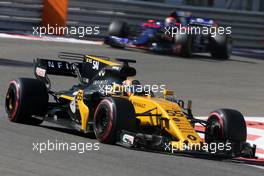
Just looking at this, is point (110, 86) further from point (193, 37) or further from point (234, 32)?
point (234, 32)

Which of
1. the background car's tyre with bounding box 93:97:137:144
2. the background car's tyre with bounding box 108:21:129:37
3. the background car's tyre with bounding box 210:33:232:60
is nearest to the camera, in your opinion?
the background car's tyre with bounding box 93:97:137:144

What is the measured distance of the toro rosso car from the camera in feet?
73.0

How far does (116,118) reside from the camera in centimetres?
912

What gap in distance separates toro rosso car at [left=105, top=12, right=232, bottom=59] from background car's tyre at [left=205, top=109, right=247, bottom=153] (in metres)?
12.6

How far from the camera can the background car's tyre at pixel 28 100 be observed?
33.6ft

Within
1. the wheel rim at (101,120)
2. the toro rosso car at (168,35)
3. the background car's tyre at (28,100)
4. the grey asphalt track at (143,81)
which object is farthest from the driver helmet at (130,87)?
the toro rosso car at (168,35)

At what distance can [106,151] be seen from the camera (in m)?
8.87

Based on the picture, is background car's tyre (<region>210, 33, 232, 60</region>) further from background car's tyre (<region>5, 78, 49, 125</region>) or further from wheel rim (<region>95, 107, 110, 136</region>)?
wheel rim (<region>95, 107, 110, 136</region>)

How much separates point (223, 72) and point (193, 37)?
8.58ft

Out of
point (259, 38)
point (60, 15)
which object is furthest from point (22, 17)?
point (259, 38)

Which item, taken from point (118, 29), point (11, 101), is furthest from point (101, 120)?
point (118, 29)

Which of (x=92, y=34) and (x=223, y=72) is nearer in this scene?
(x=223, y=72)

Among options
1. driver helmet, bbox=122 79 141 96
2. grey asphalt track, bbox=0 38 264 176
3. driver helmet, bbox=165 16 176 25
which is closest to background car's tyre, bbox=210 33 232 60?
grey asphalt track, bbox=0 38 264 176

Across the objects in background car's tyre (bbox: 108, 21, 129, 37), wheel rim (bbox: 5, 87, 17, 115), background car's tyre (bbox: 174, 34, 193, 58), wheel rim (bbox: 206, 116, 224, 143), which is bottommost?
wheel rim (bbox: 206, 116, 224, 143)
